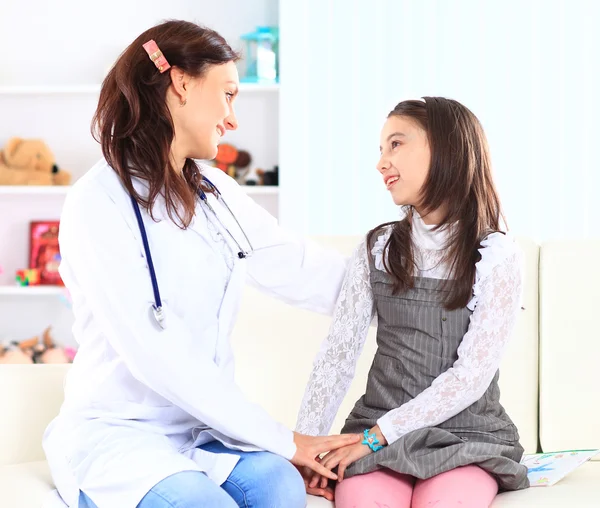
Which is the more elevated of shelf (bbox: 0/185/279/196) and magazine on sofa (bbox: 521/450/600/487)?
shelf (bbox: 0/185/279/196)

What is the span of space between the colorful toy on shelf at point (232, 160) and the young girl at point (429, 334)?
1.92m

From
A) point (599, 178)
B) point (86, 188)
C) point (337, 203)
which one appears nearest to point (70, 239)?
point (86, 188)

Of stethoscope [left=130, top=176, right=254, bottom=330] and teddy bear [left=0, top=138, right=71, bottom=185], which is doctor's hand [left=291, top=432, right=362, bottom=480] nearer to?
stethoscope [left=130, top=176, right=254, bottom=330]

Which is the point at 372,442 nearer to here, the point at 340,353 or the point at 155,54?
the point at 340,353

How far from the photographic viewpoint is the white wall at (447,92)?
3312 millimetres

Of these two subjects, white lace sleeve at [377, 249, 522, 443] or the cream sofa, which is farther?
the cream sofa

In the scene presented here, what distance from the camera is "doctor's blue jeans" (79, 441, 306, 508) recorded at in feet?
4.09

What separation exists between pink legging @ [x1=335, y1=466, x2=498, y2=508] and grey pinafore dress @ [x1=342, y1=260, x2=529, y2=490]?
25mm

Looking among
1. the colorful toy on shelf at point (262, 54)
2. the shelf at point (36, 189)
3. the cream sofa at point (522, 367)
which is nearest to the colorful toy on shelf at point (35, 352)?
the shelf at point (36, 189)

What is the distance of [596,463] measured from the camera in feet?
5.77

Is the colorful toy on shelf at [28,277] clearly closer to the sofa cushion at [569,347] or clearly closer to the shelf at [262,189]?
the shelf at [262,189]

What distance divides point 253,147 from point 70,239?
2.29 meters

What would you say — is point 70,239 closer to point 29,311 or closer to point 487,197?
point 487,197

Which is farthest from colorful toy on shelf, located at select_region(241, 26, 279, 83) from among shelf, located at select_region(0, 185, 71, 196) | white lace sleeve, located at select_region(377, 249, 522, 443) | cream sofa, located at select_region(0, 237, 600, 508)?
white lace sleeve, located at select_region(377, 249, 522, 443)
